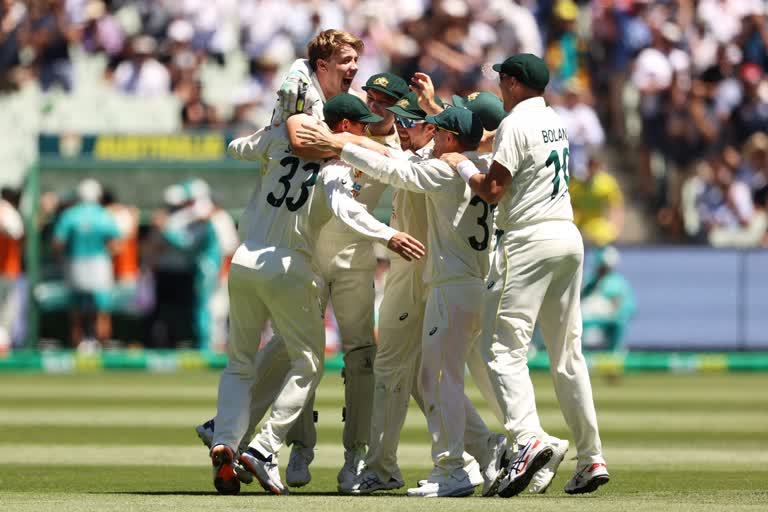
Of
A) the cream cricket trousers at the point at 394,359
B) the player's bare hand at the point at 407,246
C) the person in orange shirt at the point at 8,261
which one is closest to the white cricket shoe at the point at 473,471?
→ the cream cricket trousers at the point at 394,359

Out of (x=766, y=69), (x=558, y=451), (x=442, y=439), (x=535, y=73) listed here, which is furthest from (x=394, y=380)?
(x=766, y=69)

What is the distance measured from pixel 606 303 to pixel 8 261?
289 inches

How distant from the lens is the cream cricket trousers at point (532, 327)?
27.7ft

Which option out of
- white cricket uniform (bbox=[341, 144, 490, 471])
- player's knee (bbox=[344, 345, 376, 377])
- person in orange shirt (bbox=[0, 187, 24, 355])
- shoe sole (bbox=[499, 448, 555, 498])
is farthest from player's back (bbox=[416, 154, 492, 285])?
person in orange shirt (bbox=[0, 187, 24, 355])

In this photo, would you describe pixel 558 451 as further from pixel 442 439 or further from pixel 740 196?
pixel 740 196

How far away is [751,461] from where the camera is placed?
1059cm

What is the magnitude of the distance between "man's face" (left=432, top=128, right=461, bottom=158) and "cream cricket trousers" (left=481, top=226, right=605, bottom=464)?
0.58 metres

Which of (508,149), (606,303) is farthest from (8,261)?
(508,149)

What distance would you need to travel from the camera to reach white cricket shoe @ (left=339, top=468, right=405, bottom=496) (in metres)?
8.93

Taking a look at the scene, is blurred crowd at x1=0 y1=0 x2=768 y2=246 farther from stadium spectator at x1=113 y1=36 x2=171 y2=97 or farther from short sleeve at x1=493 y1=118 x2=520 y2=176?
short sleeve at x1=493 y1=118 x2=520 y2=176

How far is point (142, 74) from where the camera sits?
73.5 feet

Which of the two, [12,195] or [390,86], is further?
[12,195]

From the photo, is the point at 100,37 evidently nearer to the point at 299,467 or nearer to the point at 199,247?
the point at 199,247

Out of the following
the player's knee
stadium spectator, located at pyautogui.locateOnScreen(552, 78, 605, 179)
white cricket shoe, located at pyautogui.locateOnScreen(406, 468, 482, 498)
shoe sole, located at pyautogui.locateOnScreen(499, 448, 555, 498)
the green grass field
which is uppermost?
stadium spectator, located at pyautogui.locateOnScreen(552, 78, 605, 179)
